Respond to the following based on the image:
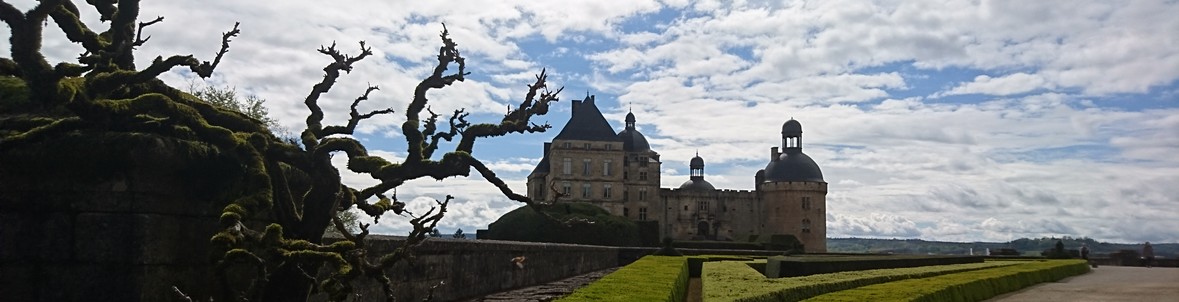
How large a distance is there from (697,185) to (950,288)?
7391cm

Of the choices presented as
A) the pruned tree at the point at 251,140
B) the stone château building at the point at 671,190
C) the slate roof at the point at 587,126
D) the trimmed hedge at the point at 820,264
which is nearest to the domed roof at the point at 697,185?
the stone château building at the point at 671,190

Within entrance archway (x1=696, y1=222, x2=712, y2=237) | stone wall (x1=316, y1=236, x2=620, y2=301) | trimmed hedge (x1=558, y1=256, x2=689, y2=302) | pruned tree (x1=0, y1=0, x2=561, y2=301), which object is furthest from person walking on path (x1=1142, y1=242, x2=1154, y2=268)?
entrance archway (x1=696, y1=222, x2=712, y2=237)

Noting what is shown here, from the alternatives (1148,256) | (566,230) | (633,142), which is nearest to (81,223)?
(1148,256)

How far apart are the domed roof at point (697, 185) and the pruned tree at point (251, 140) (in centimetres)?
7760

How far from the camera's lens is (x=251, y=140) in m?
5.91

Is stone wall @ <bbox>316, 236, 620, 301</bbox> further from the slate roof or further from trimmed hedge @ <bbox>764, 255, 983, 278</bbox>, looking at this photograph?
the slate roof

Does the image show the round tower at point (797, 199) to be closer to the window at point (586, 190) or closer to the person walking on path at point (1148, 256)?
the window at point (586, 190)

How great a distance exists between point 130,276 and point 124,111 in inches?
40.0

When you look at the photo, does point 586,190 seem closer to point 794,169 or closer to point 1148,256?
point 794,169

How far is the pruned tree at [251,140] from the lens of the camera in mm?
5082

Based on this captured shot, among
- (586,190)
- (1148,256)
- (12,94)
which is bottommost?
(1148,256)

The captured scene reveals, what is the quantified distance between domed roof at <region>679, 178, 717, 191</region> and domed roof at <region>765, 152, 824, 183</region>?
6.49m

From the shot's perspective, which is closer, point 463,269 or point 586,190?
point 463,269

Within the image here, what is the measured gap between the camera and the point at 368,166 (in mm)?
6961
